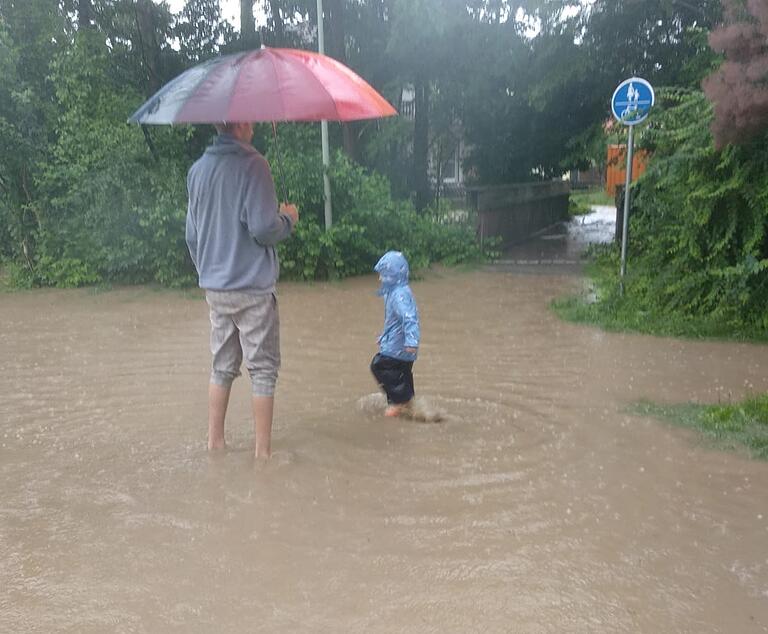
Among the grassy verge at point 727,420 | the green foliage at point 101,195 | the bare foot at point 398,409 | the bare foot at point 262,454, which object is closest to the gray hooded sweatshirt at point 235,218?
the bare foot at point 262,454

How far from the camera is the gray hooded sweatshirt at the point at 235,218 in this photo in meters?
4.20

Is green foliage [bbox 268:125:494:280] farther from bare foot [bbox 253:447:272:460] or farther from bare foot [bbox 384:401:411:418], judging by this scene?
bare foot [bbox 253:447:272:460]

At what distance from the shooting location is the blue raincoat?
5.05 metres

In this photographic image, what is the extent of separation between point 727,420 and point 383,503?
8.26 feet

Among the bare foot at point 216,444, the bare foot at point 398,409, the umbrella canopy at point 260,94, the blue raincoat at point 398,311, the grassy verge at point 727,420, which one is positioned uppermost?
the umbrella canopy at point 260,94

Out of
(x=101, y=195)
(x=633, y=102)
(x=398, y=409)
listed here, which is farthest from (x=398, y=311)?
(x=101, y=195)

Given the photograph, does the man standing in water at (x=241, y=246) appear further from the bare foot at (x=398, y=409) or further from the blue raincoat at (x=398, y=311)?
the bare foot at (x=398, y=409)

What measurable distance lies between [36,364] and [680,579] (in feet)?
19.3

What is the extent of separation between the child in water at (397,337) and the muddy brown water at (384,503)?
23 centimetres

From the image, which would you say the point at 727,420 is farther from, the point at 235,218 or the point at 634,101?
the point at 634,101

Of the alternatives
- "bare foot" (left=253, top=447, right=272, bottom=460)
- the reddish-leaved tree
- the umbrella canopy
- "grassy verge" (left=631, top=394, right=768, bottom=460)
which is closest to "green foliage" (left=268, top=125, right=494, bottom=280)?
the reddish-leaved tree

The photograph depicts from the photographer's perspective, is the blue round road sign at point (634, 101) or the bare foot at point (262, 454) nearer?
the bare foot at point (262, 454)

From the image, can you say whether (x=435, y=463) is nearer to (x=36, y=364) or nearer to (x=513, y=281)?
(x=36, y=364)

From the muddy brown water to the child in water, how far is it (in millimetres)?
234
